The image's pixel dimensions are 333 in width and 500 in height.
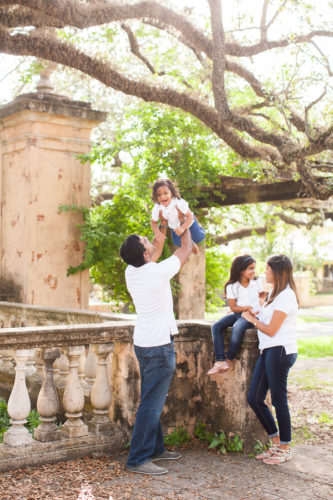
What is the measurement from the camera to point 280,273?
16.3ft

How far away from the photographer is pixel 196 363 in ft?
18.4

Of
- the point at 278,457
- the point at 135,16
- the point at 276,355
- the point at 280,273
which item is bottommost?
the point at 278,457

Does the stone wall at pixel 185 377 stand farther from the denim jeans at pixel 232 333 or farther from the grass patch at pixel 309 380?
the grass patch at pixel 309 380

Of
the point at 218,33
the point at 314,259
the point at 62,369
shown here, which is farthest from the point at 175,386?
the point at 314,259

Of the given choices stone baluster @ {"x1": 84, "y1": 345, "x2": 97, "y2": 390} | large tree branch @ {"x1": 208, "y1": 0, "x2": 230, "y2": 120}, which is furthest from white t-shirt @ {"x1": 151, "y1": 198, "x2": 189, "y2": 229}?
large tree branch @ {"x1": 208, "y1": 0, "x2": 230, "y2": 120}

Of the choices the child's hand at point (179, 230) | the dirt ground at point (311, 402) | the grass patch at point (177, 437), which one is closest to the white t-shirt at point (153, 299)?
the child's hand at point (179, 230)

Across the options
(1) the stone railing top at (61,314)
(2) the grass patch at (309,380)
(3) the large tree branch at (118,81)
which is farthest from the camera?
(2) the grass patch at (309,380)

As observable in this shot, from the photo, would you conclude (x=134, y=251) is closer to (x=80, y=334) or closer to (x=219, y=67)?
(x=80, y=334)

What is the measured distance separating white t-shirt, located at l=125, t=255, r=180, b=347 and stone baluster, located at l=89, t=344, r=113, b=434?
679 millimetres

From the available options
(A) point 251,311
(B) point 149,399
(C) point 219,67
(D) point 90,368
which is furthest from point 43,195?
(B) point 149,399

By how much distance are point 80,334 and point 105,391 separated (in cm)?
57

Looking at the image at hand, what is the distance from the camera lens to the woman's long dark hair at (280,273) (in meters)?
4.95

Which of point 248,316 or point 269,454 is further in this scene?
point 248,316

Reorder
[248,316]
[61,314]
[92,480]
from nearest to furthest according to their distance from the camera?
[92,480] → [248,316] → [61,314]
